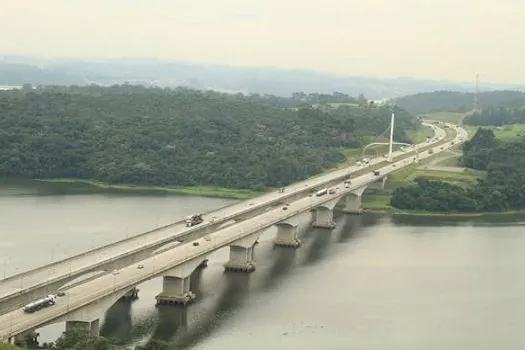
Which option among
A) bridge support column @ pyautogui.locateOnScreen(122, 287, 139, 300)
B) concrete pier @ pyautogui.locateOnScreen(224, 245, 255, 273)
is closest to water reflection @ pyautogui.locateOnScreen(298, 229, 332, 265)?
concrete pier @ pyautogui.locateOnScreen(224, 245, 255, 273)

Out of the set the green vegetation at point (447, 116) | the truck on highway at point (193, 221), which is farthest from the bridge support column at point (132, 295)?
the green vegetation at point (447, 116)

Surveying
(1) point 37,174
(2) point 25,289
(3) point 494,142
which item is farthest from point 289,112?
(2) point 25,289

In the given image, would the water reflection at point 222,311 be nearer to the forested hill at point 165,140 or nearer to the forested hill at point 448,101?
the forested hill at point 165,140

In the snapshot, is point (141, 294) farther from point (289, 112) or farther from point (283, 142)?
point (289, 112)

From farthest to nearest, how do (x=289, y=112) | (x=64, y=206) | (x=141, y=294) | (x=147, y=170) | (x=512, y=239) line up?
1. (x=289, y=112)
2. (x=147, y=170)
3. (x=64, y=206)
4. (x=512, y=239)
5. (x=141, y=294)

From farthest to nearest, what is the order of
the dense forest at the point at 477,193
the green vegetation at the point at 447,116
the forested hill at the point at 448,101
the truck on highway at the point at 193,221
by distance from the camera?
the forested hill at the point at 448,101, the green vegetation at the point at 447,116, the dense forest at the point at 477,193, the truck on highway at the point at 193,221

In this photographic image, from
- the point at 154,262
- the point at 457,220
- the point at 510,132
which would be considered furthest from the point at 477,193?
the point at 510,132

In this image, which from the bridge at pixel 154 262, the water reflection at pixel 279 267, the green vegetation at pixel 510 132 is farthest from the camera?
the green vegetation at pixel 510 132
